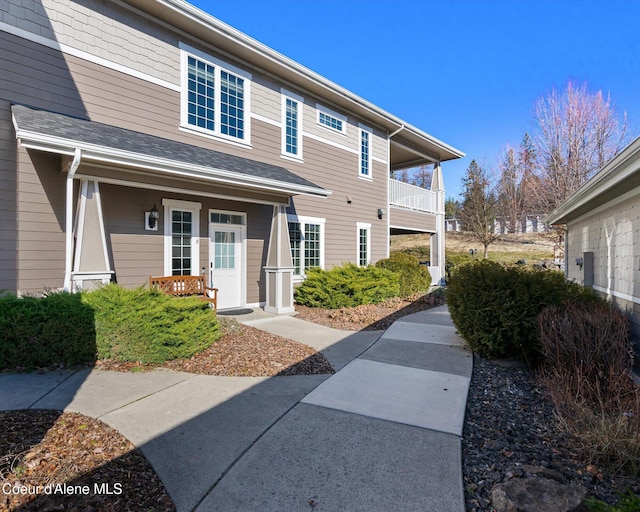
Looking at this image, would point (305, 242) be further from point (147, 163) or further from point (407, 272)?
point (147, 163)

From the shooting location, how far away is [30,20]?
249 inches

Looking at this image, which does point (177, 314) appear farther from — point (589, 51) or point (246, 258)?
point (589, 51)

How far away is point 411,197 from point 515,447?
13.1 m

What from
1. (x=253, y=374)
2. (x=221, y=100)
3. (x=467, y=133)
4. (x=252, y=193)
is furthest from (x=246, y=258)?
(x=467, y=133)

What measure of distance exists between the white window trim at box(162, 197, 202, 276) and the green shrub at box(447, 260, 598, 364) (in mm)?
5631

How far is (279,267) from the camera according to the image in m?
9.02

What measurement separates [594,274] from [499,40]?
824 centimetres

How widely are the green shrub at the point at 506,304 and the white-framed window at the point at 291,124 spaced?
672cm

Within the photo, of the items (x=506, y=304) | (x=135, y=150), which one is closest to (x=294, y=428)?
(x=506, y=304)

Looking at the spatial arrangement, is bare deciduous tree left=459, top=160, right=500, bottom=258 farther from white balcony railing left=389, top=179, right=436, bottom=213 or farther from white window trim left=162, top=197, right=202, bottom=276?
white window trim left=162, top=197, right=202, bottom=276

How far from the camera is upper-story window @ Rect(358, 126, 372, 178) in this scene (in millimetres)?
13031

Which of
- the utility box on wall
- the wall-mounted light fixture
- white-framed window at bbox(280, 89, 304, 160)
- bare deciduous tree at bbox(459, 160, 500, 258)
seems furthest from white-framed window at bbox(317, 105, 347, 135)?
bare deciduous tree at bbox(459, 160, 500, 258)

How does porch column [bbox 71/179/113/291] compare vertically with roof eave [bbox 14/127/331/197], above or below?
below

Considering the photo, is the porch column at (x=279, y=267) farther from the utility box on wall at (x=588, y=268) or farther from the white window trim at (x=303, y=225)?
the utility box on wall at (x=588, y=268)
